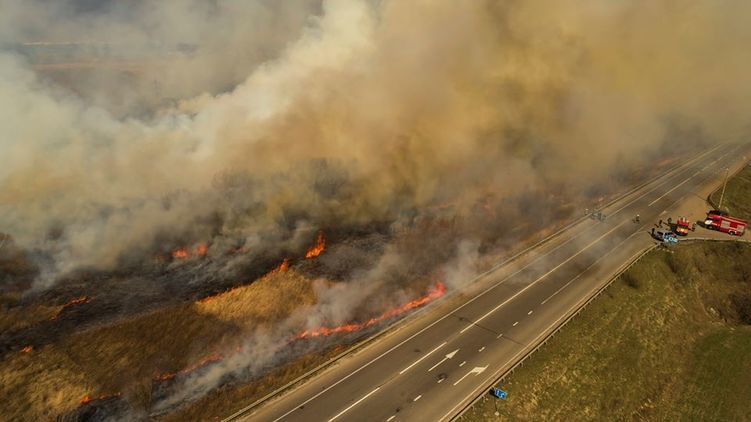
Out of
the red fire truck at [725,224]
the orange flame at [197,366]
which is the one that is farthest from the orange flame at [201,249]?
the red fire truck at [725,224]

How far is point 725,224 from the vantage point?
57719 millimetres

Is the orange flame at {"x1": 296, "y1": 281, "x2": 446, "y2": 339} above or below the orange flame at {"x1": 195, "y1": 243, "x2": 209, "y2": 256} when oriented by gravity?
below

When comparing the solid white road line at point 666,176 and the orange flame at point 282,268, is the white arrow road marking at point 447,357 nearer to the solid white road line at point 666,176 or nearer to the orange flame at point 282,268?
the orange flame at point 282,268

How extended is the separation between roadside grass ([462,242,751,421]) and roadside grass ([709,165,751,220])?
60.6 ft

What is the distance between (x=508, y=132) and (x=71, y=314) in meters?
60.7

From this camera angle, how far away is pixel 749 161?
85250 millimetres

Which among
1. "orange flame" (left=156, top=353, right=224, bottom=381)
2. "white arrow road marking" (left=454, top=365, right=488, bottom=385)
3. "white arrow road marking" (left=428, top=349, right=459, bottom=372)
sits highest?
"orange flame" (left=156, top=353, right=224, bottom=381)

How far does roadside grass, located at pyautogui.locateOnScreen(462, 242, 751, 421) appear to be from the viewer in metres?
33.2

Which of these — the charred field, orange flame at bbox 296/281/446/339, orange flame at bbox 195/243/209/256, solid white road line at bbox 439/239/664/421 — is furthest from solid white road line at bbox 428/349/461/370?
orange flame at bbox 195/243/209/256

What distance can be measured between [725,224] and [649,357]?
Answer: 29.7 m

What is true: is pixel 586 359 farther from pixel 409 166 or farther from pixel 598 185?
pixel 598 185

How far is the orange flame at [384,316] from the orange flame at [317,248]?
11287mm

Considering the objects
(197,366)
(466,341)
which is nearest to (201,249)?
(197,366)

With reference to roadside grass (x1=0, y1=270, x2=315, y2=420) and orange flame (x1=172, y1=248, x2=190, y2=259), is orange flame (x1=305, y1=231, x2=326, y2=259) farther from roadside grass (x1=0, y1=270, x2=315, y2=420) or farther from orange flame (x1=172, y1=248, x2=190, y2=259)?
orange flame (x1=172, y1=248, x2=190, y2=259)
